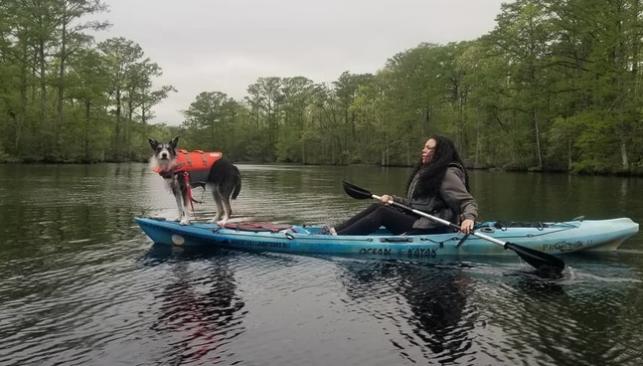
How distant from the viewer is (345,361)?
197 inches

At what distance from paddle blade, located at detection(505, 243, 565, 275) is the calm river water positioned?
0.20m

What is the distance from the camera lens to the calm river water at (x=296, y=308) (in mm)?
5160

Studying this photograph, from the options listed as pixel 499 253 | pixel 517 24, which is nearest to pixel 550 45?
pixel 517 24

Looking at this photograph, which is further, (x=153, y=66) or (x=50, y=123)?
(x=153, y=66)

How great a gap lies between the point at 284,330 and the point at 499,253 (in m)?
5.25

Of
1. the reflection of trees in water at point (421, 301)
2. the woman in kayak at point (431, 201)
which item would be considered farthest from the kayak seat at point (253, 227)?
the reflection of trees in water at point (421, 301)

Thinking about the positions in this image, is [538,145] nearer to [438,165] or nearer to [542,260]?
[438,165]

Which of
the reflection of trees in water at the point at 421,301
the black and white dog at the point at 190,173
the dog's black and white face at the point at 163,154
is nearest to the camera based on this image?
the reflection of trees in water at the point at 421,301

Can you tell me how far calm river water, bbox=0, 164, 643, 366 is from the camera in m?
5.16

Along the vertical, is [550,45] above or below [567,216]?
above

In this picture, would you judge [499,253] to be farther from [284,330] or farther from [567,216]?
[567,216]

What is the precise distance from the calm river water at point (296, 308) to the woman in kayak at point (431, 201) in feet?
2.57

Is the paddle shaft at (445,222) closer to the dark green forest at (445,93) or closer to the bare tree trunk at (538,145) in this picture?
the dark green forest at (445,93)

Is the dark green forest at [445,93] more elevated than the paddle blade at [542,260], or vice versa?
the dark green forest at [445,93]
